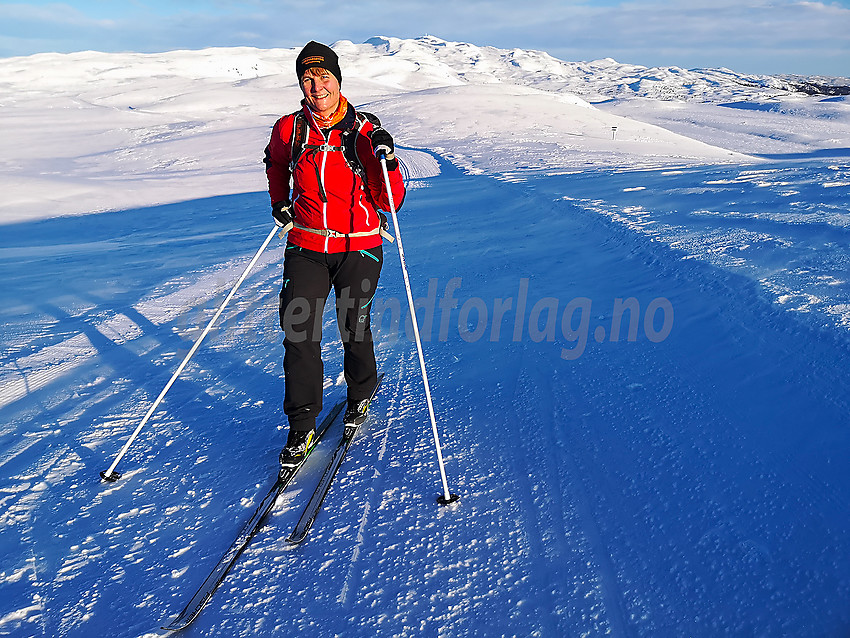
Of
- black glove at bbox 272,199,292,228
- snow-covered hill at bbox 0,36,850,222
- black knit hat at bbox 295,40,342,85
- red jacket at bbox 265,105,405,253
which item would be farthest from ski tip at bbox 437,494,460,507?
snow-covered hill at bbox 0,36,850,222

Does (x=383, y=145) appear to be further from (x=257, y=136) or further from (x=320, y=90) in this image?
(x=257, y=136)

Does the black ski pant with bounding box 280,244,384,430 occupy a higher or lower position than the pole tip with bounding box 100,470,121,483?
higher

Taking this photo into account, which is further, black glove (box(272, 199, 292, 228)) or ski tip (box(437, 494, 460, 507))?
black glove (box(272, 199, 292, 228))

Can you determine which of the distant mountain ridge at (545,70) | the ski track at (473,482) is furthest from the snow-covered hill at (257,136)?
the distant mountain ridge at (545,70)

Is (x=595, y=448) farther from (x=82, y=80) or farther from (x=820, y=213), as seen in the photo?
(x=82, y=80)

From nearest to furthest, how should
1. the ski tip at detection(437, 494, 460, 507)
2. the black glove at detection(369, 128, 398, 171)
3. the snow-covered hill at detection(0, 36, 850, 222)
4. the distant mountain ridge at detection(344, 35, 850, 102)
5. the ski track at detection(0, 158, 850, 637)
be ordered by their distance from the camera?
1. the ski track at detection(0, 158, 850, 637)
2. the ski tip at detection(437, 494, 460, 507)
3. the black glove at detection(369, 128, 398, 171)
4. the snow-covered hill at detection(0, 36, 850, 222)
5. the distant mountain ridge at detection(344, 35, 850, 102)

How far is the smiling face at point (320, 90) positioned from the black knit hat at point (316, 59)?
0.03m

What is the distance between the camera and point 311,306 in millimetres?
2646

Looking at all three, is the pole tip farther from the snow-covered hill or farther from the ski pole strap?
the snow-covered hill

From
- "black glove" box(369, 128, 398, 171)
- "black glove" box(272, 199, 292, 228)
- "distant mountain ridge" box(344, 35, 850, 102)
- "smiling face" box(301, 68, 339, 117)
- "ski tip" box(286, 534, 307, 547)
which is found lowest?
"ski tip" box(286, 534, 307, 547)

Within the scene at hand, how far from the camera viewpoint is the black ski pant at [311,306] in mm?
2605

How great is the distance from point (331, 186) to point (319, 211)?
0.42 feet

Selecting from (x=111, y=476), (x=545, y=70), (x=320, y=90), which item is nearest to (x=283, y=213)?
(x=320, y=90)

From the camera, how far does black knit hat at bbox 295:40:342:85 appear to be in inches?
99.3
